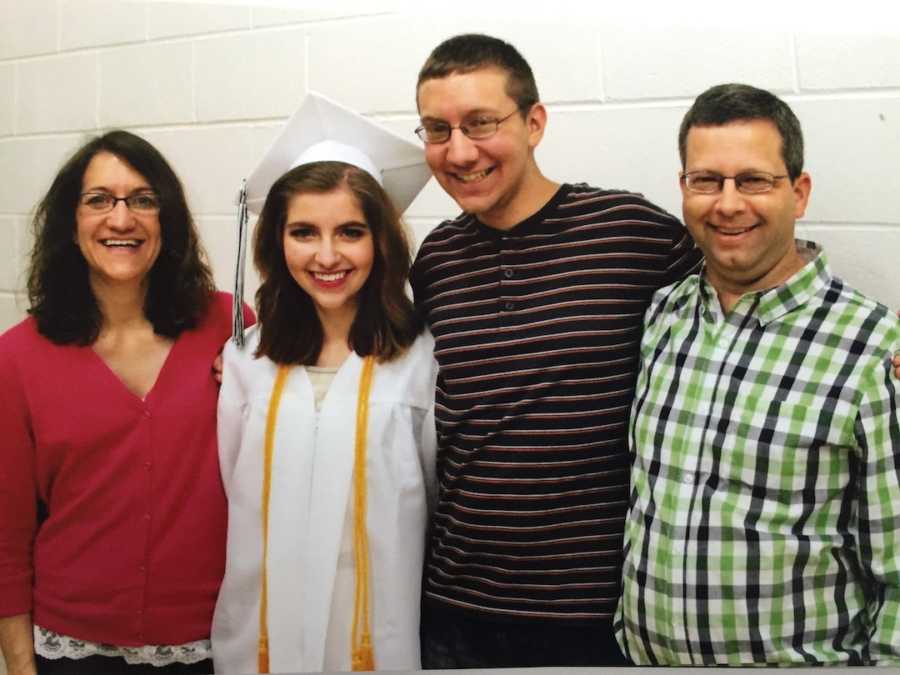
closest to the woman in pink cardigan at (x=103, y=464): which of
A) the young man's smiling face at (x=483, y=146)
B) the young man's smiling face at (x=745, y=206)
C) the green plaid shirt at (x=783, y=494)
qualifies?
the young man's smiling face at (x=483, y=146)

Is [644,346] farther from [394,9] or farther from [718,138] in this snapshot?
[394,9]

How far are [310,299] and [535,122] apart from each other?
48cm

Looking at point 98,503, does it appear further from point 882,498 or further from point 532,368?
point 882,498

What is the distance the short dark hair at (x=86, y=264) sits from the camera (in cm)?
146

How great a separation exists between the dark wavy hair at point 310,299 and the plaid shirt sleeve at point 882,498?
692 millimetres

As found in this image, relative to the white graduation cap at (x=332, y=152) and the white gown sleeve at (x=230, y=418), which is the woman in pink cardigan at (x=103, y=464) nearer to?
the white gown sleeve at (x=230, y=418)

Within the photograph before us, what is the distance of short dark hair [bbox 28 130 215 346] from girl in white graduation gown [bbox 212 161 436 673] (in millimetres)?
187

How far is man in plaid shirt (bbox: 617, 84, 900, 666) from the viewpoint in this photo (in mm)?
1092

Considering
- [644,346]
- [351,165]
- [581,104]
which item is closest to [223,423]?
[351,165]

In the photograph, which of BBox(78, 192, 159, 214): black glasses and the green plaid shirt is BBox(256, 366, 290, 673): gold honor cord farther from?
the green plaid shirt

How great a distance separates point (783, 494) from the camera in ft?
3.67

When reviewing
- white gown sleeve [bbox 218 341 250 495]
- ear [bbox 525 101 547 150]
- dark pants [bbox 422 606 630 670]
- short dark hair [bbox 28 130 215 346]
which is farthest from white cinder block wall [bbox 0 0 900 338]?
dark pants [bbox 422 606 630 670]

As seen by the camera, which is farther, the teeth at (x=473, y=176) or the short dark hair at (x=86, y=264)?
the short dark hair at (x=86, y=264)

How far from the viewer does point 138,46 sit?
6.13ft
